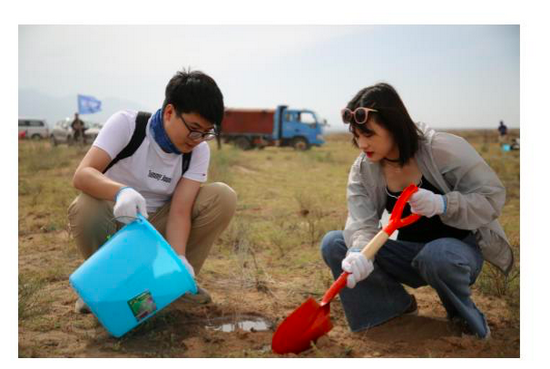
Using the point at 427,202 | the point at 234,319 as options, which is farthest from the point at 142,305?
the point at 427,202

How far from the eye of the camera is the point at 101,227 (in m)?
2.41

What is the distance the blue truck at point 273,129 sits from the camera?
55.5 ft

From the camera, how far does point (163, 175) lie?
8.21 feet

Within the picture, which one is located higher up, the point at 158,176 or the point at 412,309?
the point at 158,176

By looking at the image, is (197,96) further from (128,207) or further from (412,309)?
(412,309)

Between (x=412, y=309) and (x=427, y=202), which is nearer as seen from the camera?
(x=427, y=202)

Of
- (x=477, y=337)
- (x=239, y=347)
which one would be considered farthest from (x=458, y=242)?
(x=239, y=347)

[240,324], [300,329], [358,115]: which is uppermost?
[358,115]

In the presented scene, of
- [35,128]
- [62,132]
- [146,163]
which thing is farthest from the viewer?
[35,128]

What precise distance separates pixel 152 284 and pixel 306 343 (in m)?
0.68

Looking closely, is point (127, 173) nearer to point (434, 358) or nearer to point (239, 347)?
point (239, 347)

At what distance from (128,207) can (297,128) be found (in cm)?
1505

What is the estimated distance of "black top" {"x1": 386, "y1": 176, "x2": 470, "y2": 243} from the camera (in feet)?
7.37

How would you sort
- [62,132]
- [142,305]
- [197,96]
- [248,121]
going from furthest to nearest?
1. [248,121]
2. [62,132]
3. [197,96]
4. [142,305]
